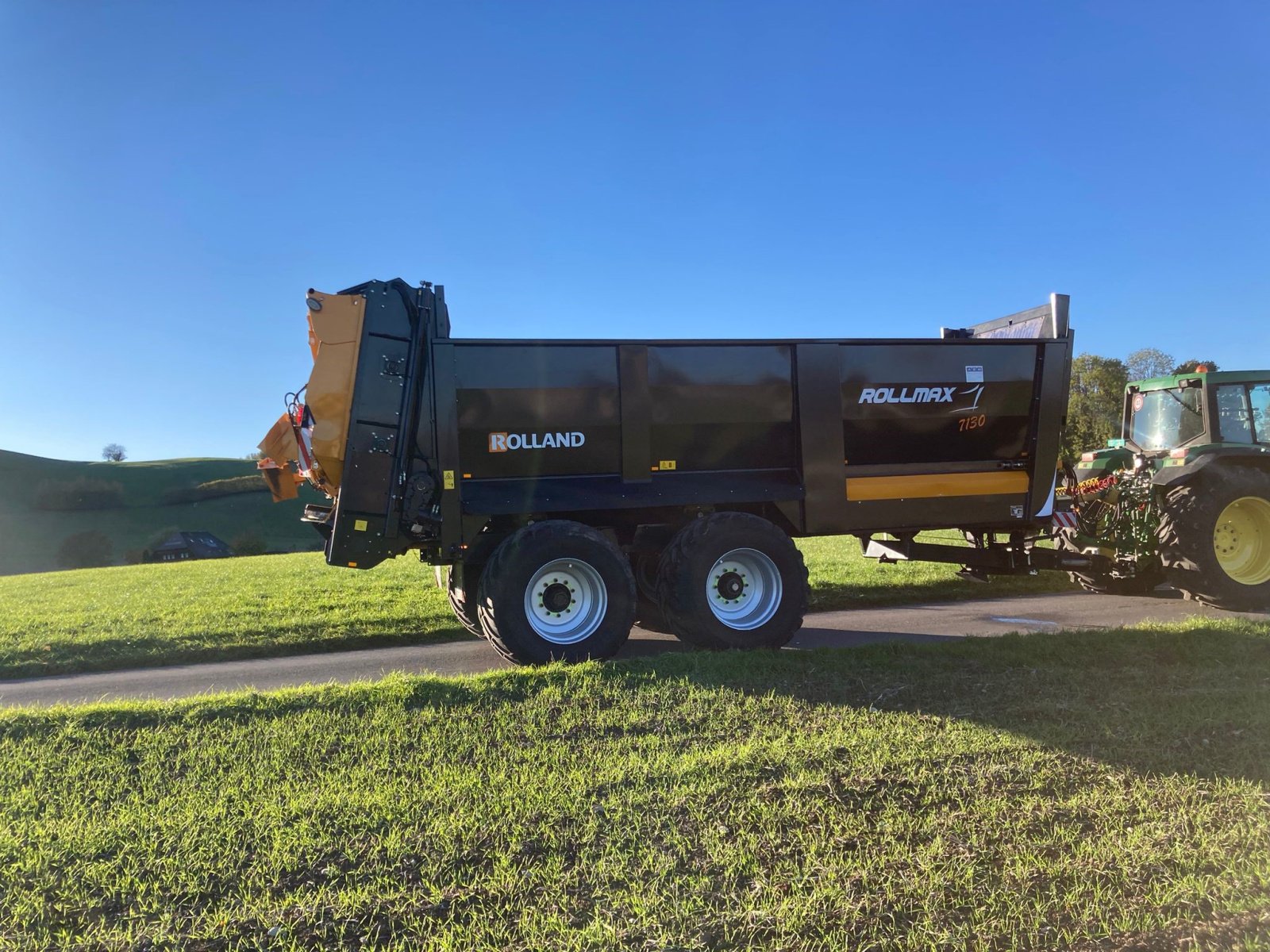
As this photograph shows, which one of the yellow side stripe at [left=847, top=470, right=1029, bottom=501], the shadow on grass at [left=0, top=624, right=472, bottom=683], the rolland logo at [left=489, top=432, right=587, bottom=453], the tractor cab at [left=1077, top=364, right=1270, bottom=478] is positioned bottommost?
the shadow on grass at [left=0, top=624, right=472, bottom=683]

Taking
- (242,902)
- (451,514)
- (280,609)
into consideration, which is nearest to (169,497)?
(280,609)

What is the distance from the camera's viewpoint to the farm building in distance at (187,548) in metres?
34.7

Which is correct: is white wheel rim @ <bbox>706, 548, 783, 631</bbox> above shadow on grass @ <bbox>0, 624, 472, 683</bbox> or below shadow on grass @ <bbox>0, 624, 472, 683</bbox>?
above

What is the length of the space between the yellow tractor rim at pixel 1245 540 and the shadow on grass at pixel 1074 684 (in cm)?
244

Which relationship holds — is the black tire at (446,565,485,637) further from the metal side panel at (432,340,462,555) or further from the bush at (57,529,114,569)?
the bush at (57,529,114,569)

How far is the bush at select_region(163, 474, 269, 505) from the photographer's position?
54.4 m

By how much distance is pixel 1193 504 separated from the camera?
8.77 m

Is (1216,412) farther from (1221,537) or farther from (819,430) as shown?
(819,430)

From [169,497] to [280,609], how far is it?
5227 cm

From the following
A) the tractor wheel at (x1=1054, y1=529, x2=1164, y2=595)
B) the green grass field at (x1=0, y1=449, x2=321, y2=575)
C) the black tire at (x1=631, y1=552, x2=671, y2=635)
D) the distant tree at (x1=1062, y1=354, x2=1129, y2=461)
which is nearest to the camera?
the black tire at (x1=631, y1=552, x2=671, y2=635)

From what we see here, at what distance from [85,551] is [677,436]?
45651 mm

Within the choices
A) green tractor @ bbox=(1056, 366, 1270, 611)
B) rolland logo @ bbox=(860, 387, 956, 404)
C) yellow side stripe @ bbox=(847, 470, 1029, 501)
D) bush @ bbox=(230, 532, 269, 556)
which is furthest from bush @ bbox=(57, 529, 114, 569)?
green tractor @ bbox=(1056, 366, 1270, 611)

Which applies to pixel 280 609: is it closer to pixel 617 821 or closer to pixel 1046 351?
pixel 617 821

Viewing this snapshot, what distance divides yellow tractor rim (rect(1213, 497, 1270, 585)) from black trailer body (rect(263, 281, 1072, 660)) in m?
2.60
